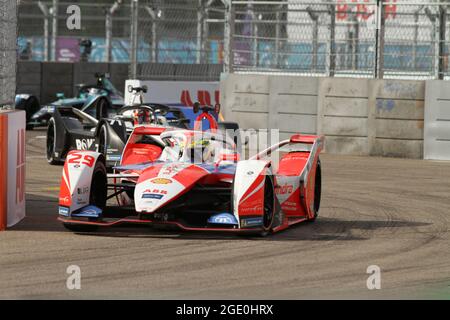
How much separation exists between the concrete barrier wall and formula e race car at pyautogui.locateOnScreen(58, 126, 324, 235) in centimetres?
869

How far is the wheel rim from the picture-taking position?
10.1m

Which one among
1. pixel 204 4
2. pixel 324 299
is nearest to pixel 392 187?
pixel 324 299

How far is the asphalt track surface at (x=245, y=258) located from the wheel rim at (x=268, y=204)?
0.17 m

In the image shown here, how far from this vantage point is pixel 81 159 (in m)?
10.2

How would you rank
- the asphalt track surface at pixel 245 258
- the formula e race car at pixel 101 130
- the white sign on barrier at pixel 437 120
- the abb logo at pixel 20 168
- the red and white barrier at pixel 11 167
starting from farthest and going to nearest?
the white sign on barrier at pixel 437 120
the formula e race car at pixel 101 130
the abb logo at pixel 20 168
the red and white barrier at pixel 11 167
the asphalt track surface at pixel 245 258

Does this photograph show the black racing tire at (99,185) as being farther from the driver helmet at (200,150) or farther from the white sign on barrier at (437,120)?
the white sign on barrier at (437,120)

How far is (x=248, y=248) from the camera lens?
9.39 m

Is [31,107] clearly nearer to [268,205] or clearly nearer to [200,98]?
[200,98]

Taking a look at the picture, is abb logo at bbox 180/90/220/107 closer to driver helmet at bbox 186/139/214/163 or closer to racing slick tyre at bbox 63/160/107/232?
driver helmet at bbox 186/139/214/163

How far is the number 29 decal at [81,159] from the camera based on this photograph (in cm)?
1016

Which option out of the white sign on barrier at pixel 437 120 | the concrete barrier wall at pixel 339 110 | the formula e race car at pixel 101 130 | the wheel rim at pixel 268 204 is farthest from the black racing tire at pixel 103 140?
the white sign on barrier at pixel 437 120

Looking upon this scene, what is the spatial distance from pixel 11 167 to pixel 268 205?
243 cm

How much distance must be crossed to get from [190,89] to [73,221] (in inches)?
589

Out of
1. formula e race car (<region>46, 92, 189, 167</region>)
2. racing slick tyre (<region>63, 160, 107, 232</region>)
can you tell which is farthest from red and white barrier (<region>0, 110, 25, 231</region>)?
formula e race car (<region>46, 92, 189, 167</region>)
